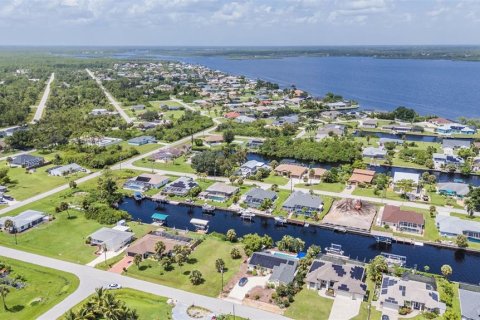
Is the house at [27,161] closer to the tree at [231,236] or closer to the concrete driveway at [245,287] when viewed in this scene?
the tree at [231,236]

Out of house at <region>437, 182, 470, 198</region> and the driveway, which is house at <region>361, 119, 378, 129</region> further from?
the driveway

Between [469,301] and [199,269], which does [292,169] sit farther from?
[469,301]

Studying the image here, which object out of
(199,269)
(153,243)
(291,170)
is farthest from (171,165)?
(199,269)

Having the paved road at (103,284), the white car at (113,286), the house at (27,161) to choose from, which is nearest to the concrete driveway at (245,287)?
the paved road at (103,284)

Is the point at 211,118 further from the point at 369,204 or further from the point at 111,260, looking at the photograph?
the point at 111,260

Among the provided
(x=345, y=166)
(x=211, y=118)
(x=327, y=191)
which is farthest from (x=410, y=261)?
(x=211, y=118)

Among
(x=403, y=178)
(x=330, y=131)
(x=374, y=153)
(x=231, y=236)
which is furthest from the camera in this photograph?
(x=330, y=131)
